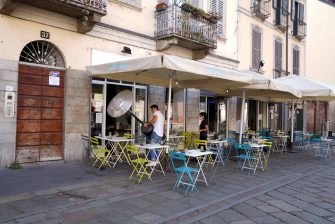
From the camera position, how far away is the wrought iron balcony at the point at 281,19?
19.0m

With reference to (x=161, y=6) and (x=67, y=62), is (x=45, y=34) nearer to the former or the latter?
(x=67, y=62)

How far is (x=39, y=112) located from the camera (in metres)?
8.61

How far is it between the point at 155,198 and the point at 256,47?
1347 cm

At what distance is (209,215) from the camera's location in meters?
5.00

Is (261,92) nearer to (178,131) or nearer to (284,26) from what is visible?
(178,131)

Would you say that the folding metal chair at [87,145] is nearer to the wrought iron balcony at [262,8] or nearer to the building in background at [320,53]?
the wrought iron balcony at [262,8]

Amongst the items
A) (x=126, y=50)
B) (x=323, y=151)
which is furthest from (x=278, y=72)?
(x=126, y=50)

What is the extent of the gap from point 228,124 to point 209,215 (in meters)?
10.9

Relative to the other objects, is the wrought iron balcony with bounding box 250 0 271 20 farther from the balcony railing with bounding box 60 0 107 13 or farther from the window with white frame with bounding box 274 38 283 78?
the balcony railing with bounding box 60 0 107 13

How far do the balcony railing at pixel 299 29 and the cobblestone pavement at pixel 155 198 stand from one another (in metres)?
14.9

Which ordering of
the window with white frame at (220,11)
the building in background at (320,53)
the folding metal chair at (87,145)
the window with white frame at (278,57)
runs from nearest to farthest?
1. the folding metal chair at (87,145)
2. the window with white frame at (220,11)
3. the window with white frame at (278,57)
4. the building in background at (320,53)

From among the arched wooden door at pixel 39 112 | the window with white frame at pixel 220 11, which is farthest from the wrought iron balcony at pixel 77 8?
the window with white frame at pixel 220 11

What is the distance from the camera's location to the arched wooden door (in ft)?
27.2

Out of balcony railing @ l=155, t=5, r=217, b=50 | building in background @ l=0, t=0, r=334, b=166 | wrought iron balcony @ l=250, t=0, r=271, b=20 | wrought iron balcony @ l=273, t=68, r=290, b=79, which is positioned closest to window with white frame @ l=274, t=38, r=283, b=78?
wrought iron balcony @ l=273, t=68, r=290, b=79
